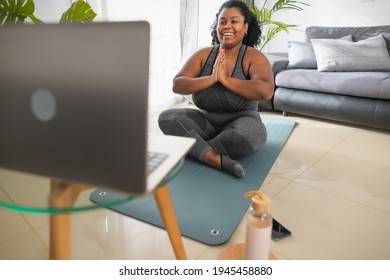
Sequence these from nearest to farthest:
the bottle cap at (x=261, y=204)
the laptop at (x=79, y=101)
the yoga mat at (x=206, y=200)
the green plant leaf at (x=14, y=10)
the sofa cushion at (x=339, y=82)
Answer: the laptop at (x=79, y=101) < the bottle cap at (x=261, y=204) < the yoga mat at (x=206, y=200) < the green plant leaf at (x=14, y=10) < the sofa cushion at (x=339, y=82)

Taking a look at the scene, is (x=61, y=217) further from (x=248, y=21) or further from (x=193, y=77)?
(x=248, y=21)

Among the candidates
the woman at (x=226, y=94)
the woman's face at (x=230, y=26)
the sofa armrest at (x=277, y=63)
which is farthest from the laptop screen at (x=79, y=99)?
the sofa armrest at (x=277, y=63)

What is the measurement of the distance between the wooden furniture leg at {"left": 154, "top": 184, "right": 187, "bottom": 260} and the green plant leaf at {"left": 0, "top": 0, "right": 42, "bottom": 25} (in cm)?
130

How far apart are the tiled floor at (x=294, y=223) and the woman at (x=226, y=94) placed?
0.26 metres

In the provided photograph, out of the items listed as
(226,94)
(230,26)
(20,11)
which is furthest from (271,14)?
(20,11)

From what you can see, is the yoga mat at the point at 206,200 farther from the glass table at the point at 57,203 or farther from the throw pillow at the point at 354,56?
the throw pillow at the point at 354,56

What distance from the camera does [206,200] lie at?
141 centimetres

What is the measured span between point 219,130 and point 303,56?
1392 mm

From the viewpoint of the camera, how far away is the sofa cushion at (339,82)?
2.21 metres

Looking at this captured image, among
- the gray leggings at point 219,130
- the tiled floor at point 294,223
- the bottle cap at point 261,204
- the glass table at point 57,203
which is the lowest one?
the tiled floor at point 294,223

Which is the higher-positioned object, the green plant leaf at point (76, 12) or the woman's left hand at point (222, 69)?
the green plant leaf at point (76, 12)

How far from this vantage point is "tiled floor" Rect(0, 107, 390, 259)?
1.11m

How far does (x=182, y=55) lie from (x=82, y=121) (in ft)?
9.14

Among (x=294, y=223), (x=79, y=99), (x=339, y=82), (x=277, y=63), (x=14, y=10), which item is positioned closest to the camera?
(x=79, y=99)
